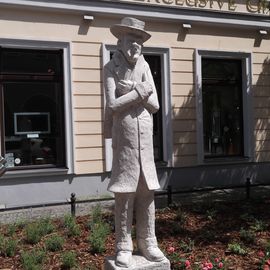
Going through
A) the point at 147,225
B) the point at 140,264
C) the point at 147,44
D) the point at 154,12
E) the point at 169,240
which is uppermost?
the point at 154,12

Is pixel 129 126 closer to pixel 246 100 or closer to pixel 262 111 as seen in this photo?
pixel 246 100

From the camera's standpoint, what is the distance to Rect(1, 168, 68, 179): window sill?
10750mm

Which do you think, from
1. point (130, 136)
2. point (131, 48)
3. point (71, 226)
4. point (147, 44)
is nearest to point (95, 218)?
point (71, 226)

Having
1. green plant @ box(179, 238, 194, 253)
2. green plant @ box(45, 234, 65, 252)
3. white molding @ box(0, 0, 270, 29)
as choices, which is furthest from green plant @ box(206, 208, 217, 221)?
white molding @ box(0, 0, 270, 29)

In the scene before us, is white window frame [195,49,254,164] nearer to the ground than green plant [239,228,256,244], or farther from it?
farther from it

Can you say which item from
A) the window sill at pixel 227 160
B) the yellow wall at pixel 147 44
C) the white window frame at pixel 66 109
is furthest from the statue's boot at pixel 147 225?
the window sill at pixel 227 160

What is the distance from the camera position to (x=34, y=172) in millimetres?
11023

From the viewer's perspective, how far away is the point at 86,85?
37.7 ft

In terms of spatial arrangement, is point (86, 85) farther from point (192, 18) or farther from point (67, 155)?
point (192, 18)

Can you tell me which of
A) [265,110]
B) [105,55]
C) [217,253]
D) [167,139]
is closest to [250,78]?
[265,110]

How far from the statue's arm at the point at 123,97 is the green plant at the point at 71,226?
3.02 metres

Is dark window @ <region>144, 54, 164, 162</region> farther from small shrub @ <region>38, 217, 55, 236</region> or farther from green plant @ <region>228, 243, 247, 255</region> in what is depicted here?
green plant @ <region>228, 243, 247, 255</region>

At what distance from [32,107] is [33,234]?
16.3 ft

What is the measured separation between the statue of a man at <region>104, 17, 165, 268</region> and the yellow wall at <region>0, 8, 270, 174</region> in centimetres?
647
